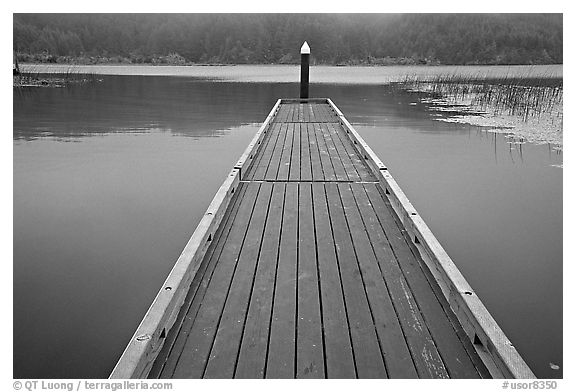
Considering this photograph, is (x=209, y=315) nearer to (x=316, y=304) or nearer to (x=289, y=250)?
(x=316, y=304)

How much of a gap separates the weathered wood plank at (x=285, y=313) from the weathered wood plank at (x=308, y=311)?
0.03 m

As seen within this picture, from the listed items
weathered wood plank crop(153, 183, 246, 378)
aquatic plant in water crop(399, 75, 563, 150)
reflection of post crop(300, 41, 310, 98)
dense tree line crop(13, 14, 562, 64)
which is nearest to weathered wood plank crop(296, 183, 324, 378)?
weathered wood plank crop(153, 183, 246, 378)

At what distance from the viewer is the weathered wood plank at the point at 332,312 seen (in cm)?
232

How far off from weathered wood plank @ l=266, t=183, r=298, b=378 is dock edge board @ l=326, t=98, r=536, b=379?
0.87 m

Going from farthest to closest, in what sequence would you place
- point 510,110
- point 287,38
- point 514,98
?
point 287,38, point 514,98, point 510,110

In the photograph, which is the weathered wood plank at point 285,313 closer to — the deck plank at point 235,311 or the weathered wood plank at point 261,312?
the weathered wood plank at point 261,312

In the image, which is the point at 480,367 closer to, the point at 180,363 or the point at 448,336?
the point at 448,336

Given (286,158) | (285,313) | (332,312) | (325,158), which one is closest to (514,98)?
(325,158)

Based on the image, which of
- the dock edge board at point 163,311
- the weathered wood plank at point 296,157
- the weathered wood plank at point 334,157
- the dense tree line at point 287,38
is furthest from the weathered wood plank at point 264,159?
the dense tree line at point 287,38

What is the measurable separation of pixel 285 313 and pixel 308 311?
0.42 ft

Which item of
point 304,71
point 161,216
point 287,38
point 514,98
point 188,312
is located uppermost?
point 287,38

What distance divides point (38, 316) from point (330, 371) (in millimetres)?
2776

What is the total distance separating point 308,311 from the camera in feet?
9.05
